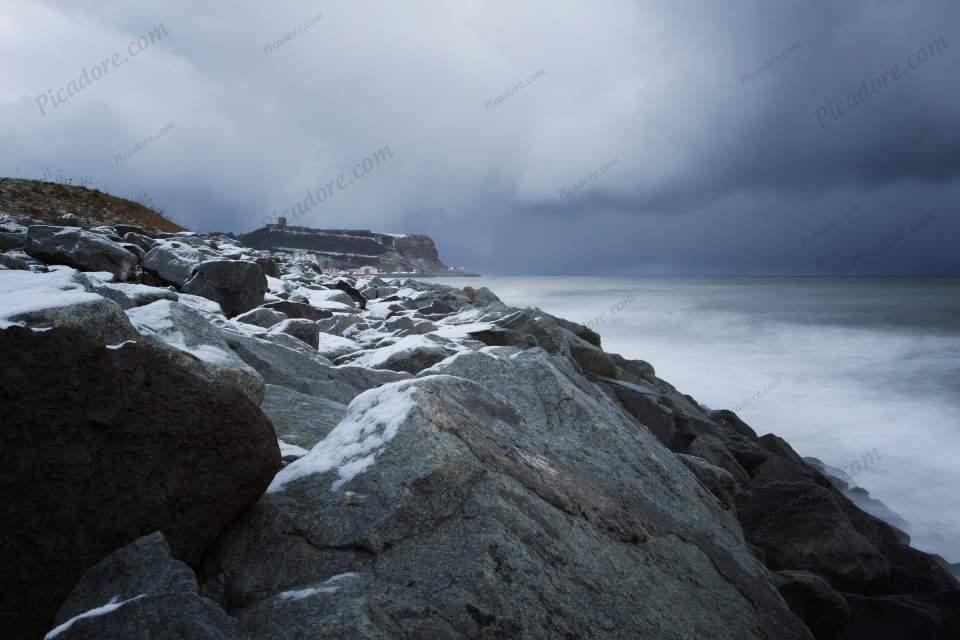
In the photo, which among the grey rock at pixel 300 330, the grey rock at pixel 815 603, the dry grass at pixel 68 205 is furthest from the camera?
the dry grass at pixel 68 205

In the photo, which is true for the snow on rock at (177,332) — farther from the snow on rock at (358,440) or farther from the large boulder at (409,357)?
the large boulder at (409,357)

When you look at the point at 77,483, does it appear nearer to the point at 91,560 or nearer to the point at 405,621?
the point at 91,560

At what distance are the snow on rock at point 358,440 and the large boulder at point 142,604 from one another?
2.56ft

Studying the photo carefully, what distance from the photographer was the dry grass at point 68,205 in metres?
22.5

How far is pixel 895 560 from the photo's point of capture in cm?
678

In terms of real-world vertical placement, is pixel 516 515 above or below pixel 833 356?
below

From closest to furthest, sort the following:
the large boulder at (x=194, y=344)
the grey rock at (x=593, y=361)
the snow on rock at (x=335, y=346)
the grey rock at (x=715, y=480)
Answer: the large boulder at (x=194, y=344) → the grey rock at (x=715, y=480) → the snow on rock at (x=335, y=346) → the grey rock at (x=593, y=361)

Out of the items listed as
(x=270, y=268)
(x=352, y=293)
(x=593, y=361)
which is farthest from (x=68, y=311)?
(x=270, y=268)

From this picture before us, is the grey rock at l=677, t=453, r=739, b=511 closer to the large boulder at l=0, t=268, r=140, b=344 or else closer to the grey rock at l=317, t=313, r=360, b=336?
the large boulder at l=0, t=268, r=140, b=344

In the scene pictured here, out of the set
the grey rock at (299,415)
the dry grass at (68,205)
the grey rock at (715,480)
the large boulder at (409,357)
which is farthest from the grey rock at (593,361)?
the dry grass at (68,205)

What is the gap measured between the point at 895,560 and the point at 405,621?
7001mm

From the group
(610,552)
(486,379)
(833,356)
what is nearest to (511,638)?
(610,552)

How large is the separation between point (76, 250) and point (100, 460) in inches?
413

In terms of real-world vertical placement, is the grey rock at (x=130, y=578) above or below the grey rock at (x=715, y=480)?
below
